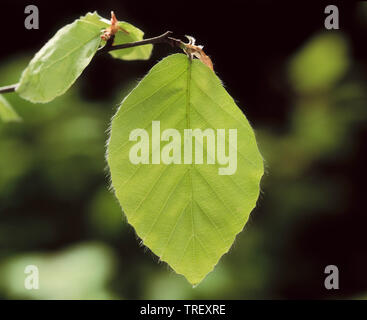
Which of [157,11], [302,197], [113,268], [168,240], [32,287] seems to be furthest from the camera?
[157,11]

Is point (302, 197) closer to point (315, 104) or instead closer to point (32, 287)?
point (315, 104)

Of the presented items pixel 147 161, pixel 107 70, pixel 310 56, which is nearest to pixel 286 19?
pixel 310 56

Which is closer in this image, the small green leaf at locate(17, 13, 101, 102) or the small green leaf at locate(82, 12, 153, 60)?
the small green leaf at locate(17, 13, 101, 102)

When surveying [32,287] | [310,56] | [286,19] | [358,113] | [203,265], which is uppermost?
[286,19]

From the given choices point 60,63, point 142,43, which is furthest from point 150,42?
point 60,63

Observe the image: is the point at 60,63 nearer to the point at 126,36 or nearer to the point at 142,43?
the point at 142,43

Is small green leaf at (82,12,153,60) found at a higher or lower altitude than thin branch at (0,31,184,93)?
higher
